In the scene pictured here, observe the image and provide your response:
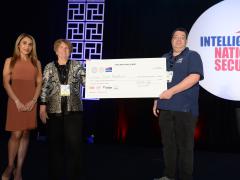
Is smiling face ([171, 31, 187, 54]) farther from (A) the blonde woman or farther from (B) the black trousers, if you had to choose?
(A) the blonde woman

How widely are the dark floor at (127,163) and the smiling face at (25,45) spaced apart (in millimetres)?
1223

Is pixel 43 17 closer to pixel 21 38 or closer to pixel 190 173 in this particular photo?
pixel 21 38

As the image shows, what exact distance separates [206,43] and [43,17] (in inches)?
106

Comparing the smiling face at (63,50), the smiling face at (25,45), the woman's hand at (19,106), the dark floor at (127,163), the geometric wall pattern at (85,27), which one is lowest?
the dark floor at (127,163)

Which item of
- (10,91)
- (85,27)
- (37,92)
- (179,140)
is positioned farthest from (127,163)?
(85,27)

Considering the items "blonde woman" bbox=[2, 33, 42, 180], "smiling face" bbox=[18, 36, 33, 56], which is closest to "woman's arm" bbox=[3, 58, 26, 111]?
"blonde woman" bbox=[2, 33, 42, 180]

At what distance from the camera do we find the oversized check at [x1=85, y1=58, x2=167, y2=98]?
3.04 metres

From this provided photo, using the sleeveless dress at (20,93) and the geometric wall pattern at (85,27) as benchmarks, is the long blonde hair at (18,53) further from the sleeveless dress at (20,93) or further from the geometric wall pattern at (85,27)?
the geometric wall pattern at (85,27)

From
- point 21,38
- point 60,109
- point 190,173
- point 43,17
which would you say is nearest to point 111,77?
point 60,109

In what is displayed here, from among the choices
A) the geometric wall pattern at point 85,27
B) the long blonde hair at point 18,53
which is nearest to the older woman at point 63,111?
the long blonde hair at point 18,53

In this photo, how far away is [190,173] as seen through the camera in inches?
119

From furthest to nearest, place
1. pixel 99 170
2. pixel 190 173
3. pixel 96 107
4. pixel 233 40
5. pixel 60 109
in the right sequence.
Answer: pixel 96 107
pixel 233 40
pixel 99 170
pixel 190 173
pixel 60 109

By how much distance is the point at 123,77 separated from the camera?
309 centimetres

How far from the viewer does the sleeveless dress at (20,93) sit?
3039 millimetres
